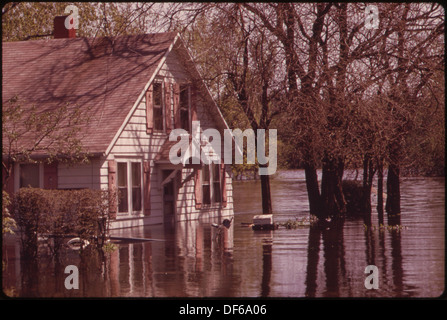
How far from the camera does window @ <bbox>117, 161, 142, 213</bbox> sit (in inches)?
1072

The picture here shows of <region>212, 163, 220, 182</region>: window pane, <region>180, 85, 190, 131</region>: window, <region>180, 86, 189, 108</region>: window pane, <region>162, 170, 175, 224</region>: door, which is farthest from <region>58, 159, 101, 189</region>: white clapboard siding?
<region>212, 163, 220, 182</region>: window pane

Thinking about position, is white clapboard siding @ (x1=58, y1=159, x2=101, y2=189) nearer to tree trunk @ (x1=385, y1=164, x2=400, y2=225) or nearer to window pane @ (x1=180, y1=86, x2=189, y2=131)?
window pane @ (x1=180, y1=86, x2=189, y2=131)

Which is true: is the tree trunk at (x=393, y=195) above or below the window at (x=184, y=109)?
below

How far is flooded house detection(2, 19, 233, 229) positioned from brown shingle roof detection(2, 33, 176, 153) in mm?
35

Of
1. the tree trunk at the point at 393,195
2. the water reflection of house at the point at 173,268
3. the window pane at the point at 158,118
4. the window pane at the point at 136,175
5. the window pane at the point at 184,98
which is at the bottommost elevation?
the water reflection of house at the point at 173,268

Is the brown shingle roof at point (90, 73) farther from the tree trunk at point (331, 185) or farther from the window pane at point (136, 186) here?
the tree trunk at point (331, 185)

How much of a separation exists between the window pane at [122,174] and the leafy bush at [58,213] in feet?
28.9

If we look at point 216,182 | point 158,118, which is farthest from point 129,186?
point 216,182

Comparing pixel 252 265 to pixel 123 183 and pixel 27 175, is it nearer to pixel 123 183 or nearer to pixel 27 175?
pixel 123 183

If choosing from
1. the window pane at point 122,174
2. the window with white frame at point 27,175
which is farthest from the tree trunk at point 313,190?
the window with white frame at point 27,175

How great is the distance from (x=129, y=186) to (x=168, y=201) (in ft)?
9.42

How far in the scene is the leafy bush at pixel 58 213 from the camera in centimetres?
1691

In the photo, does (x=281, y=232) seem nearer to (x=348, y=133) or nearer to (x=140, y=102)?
(x=348, y=133)

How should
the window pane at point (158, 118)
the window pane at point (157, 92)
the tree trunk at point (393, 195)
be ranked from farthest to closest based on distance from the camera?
the tree trunk at point (393, 195)
the window pane at point (158, 118)
the window pane at point (157, 92)
